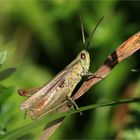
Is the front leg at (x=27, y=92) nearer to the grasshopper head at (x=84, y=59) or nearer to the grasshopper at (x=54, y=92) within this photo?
the grasshopper at (x=54, y=92)

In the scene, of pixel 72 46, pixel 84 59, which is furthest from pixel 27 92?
pixel 72 46

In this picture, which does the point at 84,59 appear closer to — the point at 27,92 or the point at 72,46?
the point at 27,92

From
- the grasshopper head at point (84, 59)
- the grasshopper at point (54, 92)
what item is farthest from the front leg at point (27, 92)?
the grasshopper head at point (84, 59)

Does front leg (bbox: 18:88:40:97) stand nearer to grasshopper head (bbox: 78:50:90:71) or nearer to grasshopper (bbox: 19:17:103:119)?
grasshopper (bbox: 19:17:103:119)

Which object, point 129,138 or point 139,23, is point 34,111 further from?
point 139,23

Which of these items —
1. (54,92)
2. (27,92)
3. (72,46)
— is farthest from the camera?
(72,46)

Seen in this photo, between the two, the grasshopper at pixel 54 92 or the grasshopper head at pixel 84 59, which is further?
the grasshopper head at pixel 84 59
